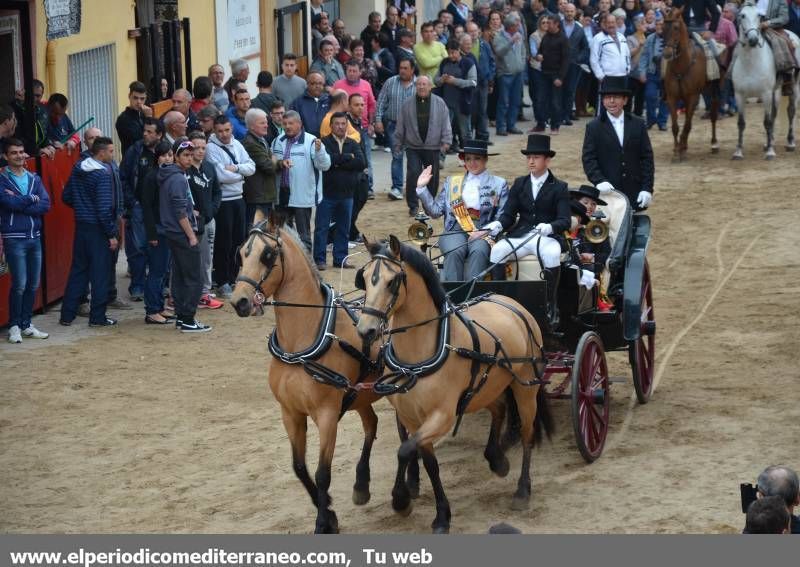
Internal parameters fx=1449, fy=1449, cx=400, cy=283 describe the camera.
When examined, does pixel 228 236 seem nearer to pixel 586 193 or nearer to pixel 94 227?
pixel 94 227

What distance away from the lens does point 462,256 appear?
1020cm

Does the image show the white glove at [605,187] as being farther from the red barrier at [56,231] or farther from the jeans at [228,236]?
the red barrier at [56,231]

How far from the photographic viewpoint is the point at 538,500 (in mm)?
9219

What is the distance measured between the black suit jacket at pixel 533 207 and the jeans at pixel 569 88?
1572 centimetres

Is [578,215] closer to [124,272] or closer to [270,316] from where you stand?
[270,316]

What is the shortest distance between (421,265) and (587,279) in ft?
7.13

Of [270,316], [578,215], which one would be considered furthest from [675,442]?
[270,316]

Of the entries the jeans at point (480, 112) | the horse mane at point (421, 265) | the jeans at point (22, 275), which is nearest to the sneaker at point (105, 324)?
the jeans at point (22, 275)

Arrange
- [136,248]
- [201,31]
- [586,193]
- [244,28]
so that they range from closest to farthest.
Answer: [586,193]
[136,248]
[201,31]
[244,28]

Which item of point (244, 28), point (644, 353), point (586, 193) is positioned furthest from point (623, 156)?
point (244, 28)

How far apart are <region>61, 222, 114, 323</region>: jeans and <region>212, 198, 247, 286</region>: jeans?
1359 mm

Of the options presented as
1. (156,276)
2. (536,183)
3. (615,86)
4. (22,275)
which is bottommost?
(156,276)

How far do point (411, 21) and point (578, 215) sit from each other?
58.9 feet

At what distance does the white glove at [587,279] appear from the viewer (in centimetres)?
1021
